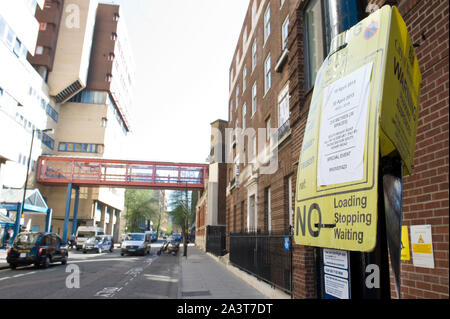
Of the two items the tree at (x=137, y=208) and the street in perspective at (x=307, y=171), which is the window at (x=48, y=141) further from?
the tree at (x=137, y=208)

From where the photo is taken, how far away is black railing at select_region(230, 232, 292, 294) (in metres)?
7.79

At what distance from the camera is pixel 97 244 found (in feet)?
99.3

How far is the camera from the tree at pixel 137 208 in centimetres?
7025

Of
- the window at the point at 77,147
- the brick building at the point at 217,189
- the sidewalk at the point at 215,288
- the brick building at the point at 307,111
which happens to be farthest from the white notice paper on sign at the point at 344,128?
the window at the point at 77,147

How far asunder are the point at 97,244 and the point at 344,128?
32076 millimetres

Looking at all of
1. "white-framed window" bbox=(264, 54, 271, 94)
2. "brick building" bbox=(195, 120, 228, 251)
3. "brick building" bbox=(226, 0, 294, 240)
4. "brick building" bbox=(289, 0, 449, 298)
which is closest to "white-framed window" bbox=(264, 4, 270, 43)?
"brick building" bbox=(226, 0, 294, 240)

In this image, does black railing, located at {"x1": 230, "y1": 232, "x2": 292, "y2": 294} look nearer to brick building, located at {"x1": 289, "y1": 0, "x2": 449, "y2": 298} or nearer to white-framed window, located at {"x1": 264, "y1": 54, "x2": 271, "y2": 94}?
brick building, located at {"x1": 289, "y1": 0, "x2": 449, "y2": 298}

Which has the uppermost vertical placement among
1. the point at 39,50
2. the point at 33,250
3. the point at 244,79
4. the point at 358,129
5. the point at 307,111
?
the point at 39,50

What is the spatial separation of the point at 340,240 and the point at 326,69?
3.97ft

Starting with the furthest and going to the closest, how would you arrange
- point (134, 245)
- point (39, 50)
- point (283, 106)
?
point (39, 50)
point (134, 245)
point (283, 106)

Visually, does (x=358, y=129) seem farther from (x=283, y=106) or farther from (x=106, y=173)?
(x=106, y=173)

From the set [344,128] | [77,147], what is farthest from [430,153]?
[77,147]
